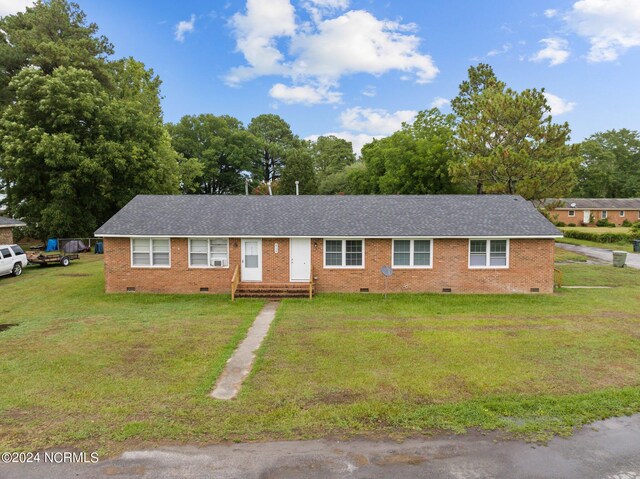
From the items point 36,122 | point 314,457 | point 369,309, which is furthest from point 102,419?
point 36,122

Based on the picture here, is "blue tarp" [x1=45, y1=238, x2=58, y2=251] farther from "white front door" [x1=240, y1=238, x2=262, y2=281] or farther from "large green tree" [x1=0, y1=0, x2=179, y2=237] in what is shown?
"white front door" [x1=240, y1=238, x2=262, y2=281]

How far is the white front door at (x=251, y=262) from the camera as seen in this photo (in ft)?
58.7

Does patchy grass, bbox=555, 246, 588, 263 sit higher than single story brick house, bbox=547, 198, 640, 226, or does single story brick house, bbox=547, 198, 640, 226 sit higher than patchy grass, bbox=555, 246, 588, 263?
single story brick house, bbox=547, 198, 640, 226

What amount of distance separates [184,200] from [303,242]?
722cm

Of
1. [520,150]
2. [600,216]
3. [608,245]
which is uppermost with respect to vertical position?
[520,150]

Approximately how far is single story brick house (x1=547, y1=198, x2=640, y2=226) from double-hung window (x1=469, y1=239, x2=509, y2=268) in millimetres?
46380

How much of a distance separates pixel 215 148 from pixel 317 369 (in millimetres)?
57010

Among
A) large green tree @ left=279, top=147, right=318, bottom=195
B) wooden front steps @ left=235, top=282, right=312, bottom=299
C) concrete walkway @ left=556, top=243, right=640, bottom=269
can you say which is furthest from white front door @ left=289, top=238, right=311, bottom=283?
large green tree @ left=279, top=147, right=318, bottom=195

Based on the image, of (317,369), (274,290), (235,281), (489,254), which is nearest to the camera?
(317,369)

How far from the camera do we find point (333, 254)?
17.8 metres

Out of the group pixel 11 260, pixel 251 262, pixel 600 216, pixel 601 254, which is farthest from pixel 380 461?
pixel 600 216

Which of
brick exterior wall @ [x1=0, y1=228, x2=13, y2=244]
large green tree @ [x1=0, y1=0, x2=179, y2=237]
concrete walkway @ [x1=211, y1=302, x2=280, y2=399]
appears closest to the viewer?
concrete walkway @ [x1=211, y1=302, x2=280, y2=399]

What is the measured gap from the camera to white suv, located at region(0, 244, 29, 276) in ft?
69.8

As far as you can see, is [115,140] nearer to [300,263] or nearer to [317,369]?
[300,263]
